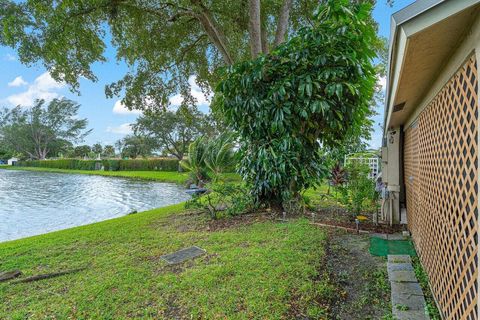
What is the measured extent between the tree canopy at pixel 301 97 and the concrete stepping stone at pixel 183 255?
210 cm

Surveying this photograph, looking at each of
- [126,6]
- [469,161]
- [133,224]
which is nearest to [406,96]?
[469,161]

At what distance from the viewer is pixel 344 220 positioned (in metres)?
5.68

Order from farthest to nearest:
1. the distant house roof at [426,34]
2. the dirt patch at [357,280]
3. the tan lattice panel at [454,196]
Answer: the dirt patch at [357,280]
the tan lattice panel at [454,196]
the distant house roof at [426,34]

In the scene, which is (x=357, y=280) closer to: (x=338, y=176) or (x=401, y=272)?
(x=401, y=272)

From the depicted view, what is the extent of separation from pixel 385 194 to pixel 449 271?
3525 mm

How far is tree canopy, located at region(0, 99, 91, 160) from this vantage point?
4209 cm

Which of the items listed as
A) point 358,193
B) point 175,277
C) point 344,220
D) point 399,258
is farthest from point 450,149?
point 358,193

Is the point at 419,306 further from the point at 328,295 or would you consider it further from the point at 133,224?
the point at 133,224

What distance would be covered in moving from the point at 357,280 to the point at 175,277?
6.17ft

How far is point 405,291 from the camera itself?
272 cm

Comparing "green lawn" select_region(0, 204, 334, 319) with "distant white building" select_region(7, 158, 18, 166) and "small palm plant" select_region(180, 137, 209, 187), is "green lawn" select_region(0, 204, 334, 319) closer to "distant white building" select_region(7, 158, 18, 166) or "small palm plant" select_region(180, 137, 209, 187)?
"small palm plant" select_region(180, 137, 209, 187)

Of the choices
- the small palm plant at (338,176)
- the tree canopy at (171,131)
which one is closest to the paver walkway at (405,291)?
the small palm plant at (338,176)

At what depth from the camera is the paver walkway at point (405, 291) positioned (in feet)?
7.77

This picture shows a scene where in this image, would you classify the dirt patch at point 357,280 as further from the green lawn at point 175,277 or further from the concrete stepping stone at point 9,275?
the concrete stepping stone at point 9,275
